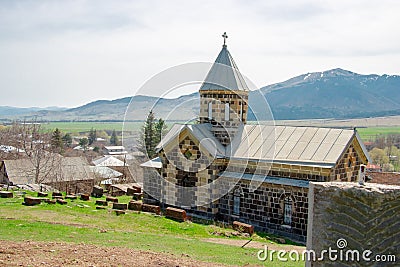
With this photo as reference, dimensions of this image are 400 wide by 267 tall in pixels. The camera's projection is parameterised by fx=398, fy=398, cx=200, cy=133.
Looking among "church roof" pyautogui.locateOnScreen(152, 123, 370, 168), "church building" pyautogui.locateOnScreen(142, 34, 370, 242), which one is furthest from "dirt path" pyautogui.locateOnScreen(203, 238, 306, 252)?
"church roof" pyautogui.locateOnScreen(152, 123, 370, 168)

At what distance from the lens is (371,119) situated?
194000mm

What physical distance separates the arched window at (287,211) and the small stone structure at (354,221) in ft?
41.3

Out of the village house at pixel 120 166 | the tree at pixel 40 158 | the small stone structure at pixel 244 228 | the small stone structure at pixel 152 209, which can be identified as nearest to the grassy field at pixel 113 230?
the small stone structure at pixel 244 228

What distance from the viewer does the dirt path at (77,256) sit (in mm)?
10062

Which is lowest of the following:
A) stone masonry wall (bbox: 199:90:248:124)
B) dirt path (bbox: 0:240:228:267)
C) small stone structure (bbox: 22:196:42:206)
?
small stone structure (bbox: 22:196:42:206)

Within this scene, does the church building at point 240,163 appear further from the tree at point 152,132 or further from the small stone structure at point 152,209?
the tree at point 152,132

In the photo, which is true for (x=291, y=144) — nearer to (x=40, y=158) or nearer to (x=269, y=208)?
(x=269, y=208)

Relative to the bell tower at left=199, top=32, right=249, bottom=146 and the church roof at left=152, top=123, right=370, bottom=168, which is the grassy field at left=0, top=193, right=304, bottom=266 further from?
the bell tower at left=199, top=32, right=249, bottom=146

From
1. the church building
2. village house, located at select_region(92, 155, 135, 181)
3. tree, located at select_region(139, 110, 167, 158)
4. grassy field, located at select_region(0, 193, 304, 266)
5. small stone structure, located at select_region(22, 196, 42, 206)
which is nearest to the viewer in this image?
grassy field, located at select_region(0, 193, 304, 266)

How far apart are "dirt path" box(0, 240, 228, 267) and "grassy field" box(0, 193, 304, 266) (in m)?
0.88

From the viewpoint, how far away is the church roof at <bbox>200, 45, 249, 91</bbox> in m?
24.0

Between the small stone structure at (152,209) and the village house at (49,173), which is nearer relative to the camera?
the small stone structure at (152,209)

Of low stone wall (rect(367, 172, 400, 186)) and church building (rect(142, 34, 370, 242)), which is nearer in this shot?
church building (rect(142, 34, 370, 242))

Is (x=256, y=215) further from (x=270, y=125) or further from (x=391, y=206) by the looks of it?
(x=391, y=206)
